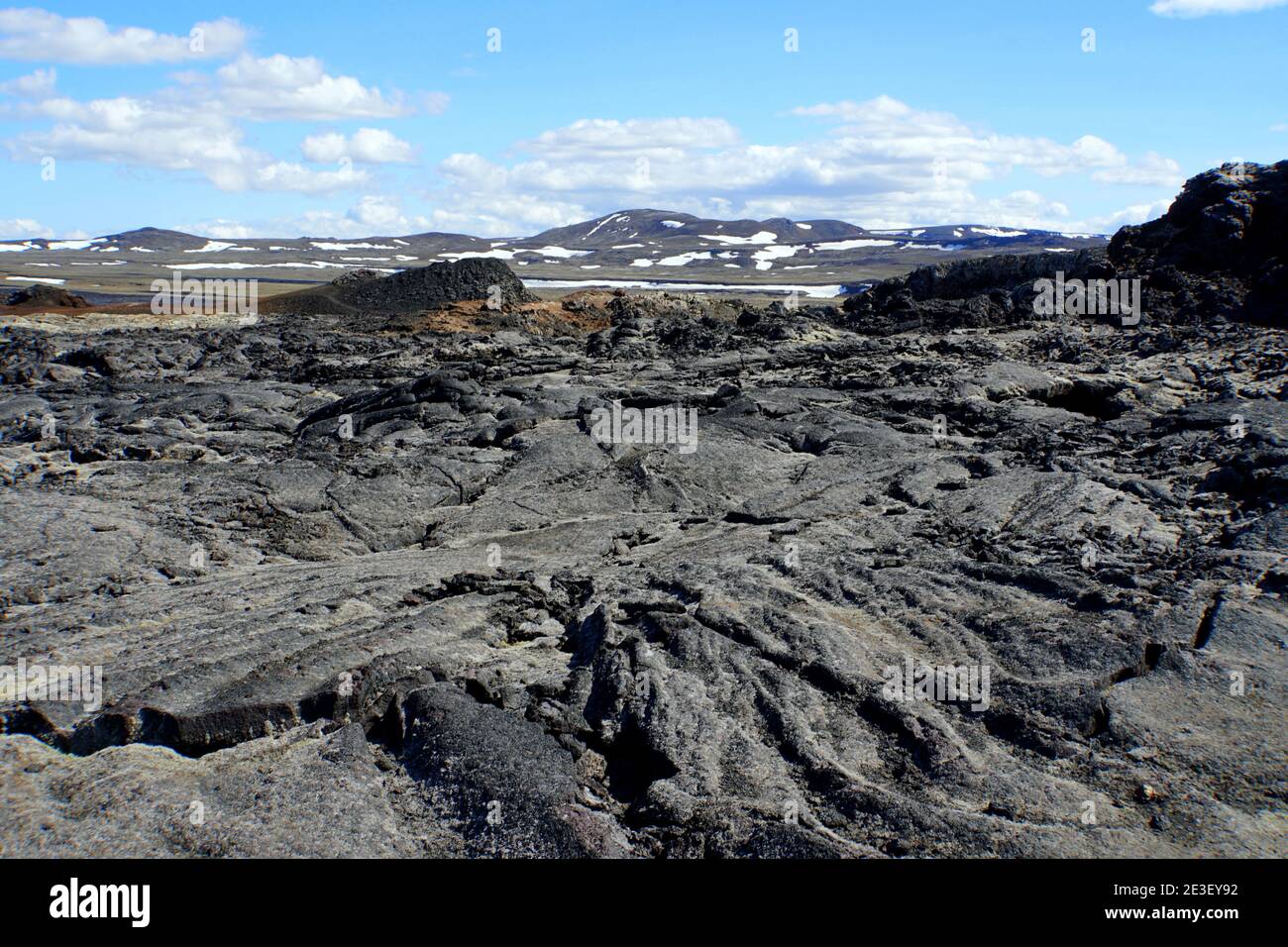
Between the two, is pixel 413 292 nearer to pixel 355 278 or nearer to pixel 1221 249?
pixel 355 278

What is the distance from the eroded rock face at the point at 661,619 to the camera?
14.3 ft

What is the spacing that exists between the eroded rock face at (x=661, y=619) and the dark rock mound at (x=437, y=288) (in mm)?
13519

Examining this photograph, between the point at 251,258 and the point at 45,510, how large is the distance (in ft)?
374

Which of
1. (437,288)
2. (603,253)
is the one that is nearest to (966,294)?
(437,288)

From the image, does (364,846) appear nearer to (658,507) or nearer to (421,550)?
(421,550)

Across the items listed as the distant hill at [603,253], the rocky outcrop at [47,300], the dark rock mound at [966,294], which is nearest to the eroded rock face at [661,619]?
the dark rock mound at [966,294]

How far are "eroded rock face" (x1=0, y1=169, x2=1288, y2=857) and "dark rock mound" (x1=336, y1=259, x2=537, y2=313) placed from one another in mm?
13519

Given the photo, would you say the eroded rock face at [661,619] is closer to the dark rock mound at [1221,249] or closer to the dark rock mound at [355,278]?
the dark rock mound at [1221,249]

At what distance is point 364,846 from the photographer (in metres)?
4.19

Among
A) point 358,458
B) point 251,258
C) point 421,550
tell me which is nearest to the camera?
point 421,550

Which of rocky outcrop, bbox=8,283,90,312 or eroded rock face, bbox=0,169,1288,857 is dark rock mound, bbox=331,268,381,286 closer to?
rocky outcrop, bbox=8,283,90,312

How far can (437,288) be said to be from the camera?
26344mm
